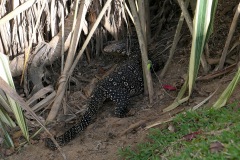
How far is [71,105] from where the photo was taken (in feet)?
22.2

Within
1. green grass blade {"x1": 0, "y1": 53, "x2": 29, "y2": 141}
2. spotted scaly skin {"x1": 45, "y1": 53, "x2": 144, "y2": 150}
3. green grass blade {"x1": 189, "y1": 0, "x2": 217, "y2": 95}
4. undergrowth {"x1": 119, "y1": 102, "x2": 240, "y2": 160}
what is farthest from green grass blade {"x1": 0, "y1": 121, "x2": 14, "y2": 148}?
green grass blade {"x1": 189, "y1": 0, "x2": 217, "y2": 95}

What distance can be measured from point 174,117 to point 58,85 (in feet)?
6.60

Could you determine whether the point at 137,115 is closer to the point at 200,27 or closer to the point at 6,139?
the point at 200,27

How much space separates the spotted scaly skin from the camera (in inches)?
239

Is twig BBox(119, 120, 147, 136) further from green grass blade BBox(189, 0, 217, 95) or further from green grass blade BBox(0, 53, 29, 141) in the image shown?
green grass blade BBox(0, 53, 29, 141)

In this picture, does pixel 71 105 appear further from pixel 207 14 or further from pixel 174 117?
pixel 207 14

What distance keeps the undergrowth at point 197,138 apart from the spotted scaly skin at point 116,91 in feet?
3.24

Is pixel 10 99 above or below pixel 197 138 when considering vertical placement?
above

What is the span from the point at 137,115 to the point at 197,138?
1.70 metres

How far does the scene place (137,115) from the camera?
618cm

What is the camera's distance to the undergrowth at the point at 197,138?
13.5ft

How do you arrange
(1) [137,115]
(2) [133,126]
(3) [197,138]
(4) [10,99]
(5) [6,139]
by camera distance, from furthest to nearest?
(1) [137,115], (5) [6,139], (2) [133,126], (4) [10,99], (3) [197,138]

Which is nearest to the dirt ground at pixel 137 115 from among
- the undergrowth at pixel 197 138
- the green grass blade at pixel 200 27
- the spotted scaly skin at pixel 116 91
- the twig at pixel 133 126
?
the twig at pixel 133 126

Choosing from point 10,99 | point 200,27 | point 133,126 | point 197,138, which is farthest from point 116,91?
point 197,138
